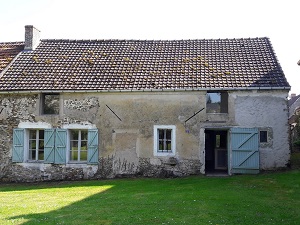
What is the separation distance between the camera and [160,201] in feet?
33.6

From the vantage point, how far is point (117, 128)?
15555 mm

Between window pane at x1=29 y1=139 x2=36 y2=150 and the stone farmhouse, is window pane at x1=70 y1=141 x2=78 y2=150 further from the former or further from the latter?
window pane at x1=29 y1=139 x2=36 y2=150

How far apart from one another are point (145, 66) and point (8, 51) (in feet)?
25.2

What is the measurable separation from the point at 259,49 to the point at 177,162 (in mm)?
7401

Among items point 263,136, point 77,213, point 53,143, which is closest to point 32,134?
point 53,143

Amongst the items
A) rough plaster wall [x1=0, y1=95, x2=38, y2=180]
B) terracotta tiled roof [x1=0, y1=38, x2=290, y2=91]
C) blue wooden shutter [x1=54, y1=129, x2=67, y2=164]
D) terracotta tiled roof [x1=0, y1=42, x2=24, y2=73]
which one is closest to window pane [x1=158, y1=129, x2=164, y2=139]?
terracotta tiled roof [x1=0, y1=38, x2=290, y2=91]

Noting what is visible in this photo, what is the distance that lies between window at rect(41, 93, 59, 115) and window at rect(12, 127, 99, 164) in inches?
32.7

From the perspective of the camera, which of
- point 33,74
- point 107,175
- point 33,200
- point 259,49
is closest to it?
point 33,200

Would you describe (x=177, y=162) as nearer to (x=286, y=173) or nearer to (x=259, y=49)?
(x=286, y=173)

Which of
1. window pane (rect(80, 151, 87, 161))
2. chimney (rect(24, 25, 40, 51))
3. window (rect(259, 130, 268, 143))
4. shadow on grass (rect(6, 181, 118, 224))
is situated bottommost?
shadow on grass (rect(6, 181, 118, 224))

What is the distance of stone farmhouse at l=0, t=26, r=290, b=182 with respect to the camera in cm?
1515

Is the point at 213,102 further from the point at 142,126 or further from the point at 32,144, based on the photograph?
the point at 32,144

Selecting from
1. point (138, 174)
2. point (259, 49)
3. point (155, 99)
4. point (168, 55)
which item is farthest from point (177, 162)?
point (259, 49)

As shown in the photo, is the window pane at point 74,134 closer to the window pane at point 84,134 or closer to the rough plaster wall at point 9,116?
the window pane at point 84,134
